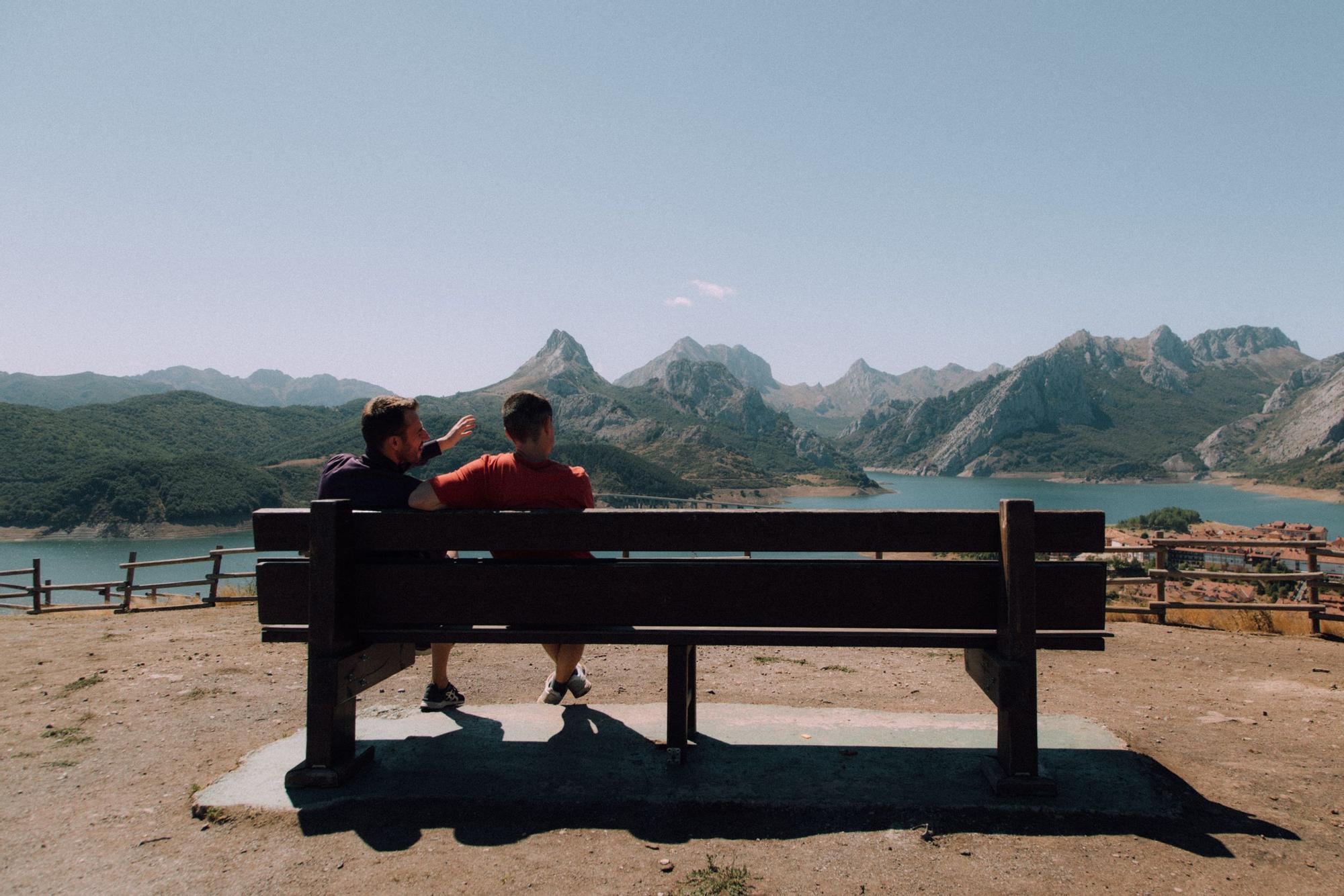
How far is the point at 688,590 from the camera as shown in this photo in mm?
3029

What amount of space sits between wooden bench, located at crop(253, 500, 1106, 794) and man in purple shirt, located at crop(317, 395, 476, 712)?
24 cm

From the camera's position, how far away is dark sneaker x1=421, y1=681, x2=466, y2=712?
4.18 m

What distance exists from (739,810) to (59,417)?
184m

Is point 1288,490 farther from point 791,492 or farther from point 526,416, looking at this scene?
point 526,416

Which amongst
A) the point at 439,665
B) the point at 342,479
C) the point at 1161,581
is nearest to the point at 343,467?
the point at 342,479

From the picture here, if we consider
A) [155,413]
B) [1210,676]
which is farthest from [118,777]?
[155,413]

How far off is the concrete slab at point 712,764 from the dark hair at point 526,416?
1467mm

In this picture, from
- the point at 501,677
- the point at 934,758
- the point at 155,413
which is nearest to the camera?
the point at 934,758

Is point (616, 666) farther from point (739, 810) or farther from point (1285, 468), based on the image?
point (1285, 468)

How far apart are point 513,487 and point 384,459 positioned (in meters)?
0.70

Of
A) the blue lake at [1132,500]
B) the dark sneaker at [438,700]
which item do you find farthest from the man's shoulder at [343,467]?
the blue lake at [1132,500]

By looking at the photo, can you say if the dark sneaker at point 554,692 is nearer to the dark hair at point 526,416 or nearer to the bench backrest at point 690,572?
the bench backrest at point 690,572

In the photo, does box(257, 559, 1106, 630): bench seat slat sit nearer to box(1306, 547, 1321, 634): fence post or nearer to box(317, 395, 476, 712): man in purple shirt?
box(317, 395, 476, 712): man in purple shirt

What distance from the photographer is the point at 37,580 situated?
1600 cm
